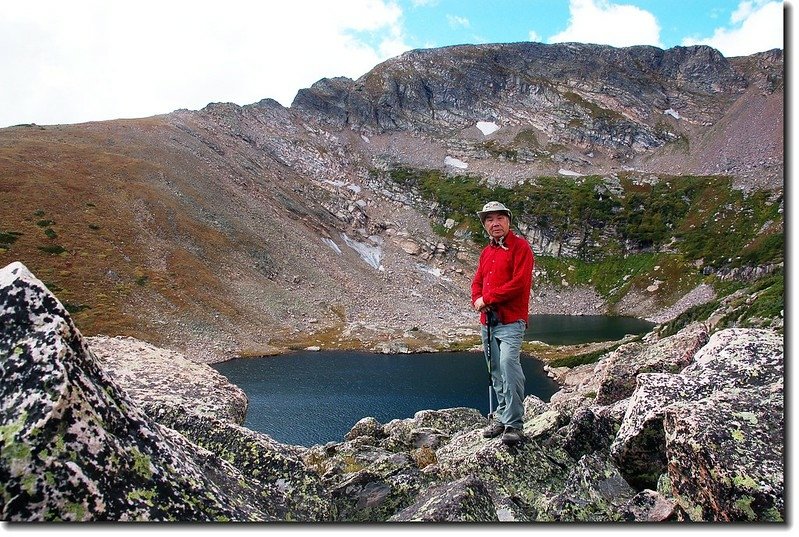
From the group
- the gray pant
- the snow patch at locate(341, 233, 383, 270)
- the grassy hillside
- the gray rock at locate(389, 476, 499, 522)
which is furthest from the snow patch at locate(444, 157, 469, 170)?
the gray rock at locate(389, 476, 499, 522)

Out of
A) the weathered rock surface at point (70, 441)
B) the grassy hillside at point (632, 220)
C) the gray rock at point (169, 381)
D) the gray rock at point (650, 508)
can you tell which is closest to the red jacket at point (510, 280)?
the gray rock at point (650, 508)

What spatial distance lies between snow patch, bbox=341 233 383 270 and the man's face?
87.6m

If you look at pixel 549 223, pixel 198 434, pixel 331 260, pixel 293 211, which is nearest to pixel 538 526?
pixel 198 434

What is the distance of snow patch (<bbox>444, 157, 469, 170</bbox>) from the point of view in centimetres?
13912

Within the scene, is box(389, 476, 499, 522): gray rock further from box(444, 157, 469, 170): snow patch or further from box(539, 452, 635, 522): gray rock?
box(444, 157, 469, 170): snow patch

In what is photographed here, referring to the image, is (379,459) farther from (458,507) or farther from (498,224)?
(498,224)

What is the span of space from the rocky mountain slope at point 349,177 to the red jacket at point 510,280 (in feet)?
91.4

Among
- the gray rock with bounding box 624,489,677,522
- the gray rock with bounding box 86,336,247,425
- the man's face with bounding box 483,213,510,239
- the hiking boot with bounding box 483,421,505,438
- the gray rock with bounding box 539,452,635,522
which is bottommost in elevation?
the gray rock with bounding box 86,336,247,425

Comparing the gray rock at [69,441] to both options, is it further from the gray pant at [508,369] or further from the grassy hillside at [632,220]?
→ the grassy hillside at [632,220]

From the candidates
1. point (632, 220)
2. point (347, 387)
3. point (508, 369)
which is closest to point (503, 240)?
point (508, 369)

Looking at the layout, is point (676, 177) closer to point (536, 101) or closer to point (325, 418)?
point (536, 101)

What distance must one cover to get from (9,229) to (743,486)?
220 ft

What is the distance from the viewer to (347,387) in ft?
139

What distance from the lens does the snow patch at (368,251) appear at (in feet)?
316
